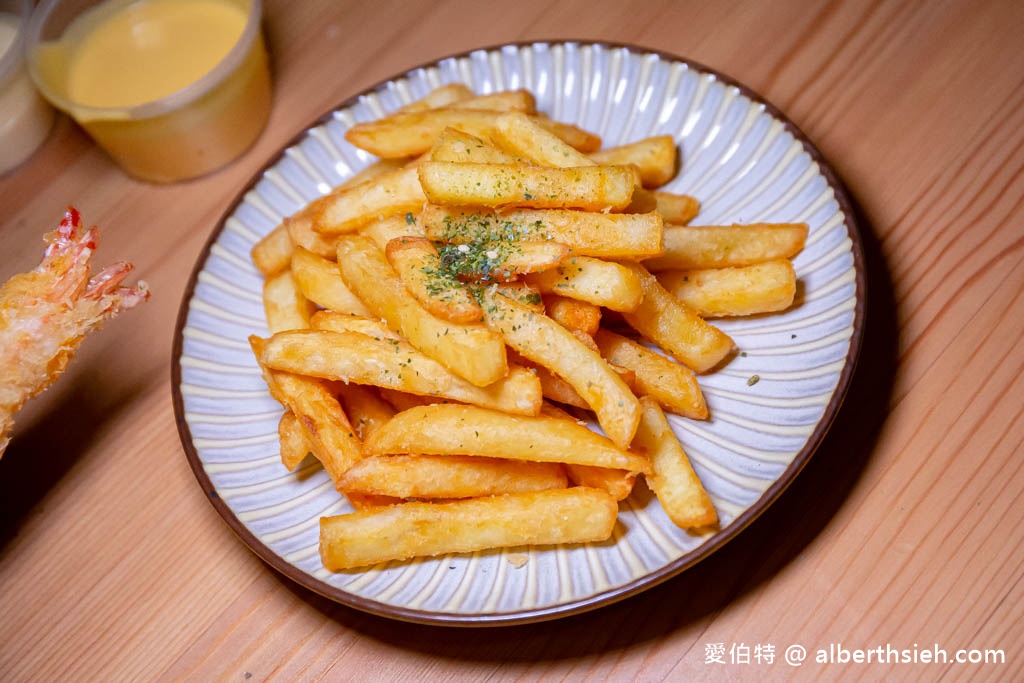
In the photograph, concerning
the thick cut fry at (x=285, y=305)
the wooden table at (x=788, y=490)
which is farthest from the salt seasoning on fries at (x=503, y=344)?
the wooden table at (x=788, y=490)

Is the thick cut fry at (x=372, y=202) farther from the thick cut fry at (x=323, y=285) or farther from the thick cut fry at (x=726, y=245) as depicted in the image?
the thick cut fry at (x=726, y=245)

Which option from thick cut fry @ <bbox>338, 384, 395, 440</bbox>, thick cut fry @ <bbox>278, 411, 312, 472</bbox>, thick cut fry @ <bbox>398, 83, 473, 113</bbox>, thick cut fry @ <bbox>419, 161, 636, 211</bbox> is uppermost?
thick cut fry @ <bbox>419, 161, 636, 211</bbox>

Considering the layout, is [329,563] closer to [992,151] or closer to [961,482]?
[961,482]

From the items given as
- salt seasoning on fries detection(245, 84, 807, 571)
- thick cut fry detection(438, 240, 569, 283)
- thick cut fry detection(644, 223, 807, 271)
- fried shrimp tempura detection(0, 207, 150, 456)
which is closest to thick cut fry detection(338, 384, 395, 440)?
salt seasoning on fries detection(245, 84, 807, 571)

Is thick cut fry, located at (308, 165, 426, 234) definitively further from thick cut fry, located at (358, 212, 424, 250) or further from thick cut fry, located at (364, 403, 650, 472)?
thick cut fry, located at (364, 403, 650, 472)

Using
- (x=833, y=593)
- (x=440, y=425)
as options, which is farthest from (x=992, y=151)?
(x=440, y=425)

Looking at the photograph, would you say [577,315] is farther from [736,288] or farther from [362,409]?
[362,409]
